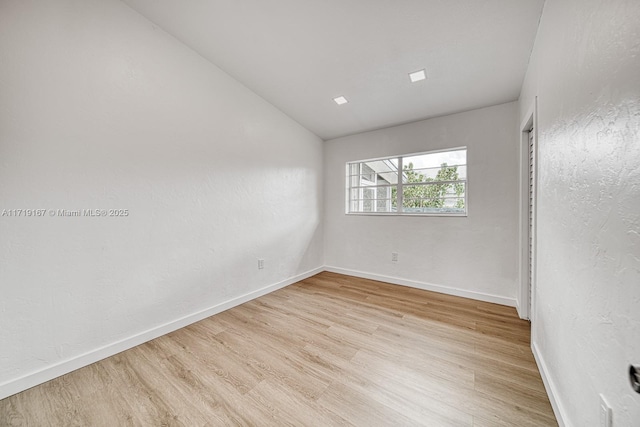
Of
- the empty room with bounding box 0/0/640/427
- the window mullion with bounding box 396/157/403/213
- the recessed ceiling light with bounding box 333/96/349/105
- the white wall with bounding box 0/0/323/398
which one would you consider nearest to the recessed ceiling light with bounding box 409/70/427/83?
the empty room with bounding box 0/0/640/427

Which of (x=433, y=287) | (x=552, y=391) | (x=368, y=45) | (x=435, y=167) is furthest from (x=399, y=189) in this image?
(x=552, y=391)

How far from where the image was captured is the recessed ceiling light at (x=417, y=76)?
94.2 inches

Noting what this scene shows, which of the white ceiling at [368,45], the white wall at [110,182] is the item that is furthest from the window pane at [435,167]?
the white wall at [110,182]

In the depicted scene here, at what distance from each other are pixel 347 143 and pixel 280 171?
134 cm

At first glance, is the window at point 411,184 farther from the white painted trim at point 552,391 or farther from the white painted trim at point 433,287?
Answer: the white painted trim at point 552,391

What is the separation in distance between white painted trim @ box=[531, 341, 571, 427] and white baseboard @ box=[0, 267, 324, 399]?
2795 mm

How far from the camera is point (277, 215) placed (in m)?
3.45

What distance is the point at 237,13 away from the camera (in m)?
2.05

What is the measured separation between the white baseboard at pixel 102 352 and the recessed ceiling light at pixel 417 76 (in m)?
3.16

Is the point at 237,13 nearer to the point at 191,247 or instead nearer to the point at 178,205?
the point at 178,205

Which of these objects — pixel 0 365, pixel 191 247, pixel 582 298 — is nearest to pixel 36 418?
pixel 0 365

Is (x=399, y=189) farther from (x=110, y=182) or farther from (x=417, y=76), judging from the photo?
(x=110, y=182)

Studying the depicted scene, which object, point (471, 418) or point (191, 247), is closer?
point (471, 418)

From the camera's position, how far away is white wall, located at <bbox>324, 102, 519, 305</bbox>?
109 inches
